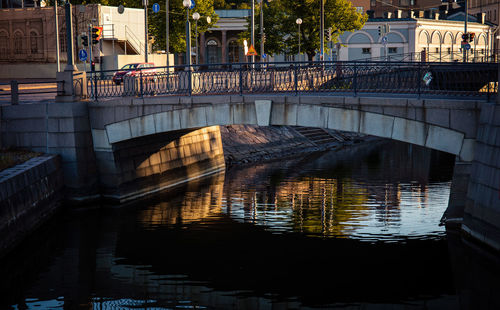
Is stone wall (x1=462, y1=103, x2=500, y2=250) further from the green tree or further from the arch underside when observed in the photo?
the green tree

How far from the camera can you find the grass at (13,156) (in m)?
21.7

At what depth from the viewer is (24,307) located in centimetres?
1495

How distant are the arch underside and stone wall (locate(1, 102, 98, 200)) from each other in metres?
1.01

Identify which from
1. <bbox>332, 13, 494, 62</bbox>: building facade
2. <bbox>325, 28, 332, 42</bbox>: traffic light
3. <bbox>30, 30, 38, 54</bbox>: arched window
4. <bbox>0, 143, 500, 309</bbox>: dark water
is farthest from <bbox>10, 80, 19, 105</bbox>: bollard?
<bbox>332, 13, 494, 62</bbox>: building facade

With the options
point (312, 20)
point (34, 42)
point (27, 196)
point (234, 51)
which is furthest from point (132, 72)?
point (234, 51)

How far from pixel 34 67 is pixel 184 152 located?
112 ft

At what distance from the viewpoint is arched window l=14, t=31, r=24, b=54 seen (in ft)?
198

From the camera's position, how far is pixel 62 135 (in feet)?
80.8

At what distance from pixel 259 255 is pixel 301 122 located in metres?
5.01

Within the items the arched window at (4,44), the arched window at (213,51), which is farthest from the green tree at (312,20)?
the arched window at (213,51)

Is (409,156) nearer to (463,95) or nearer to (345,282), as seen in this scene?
(463,95)

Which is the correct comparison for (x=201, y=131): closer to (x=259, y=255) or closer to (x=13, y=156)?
(x=13, y=156)

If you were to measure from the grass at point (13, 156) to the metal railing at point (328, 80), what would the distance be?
10.4 feet

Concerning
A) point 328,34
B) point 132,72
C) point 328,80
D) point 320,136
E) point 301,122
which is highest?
point 328,34
